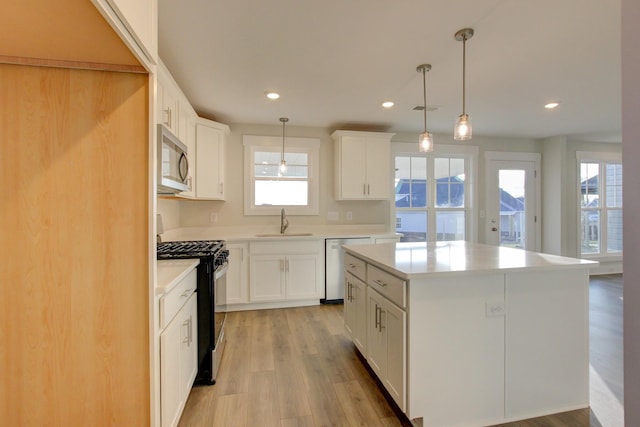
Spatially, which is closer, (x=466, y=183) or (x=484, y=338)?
(x=484, y=338)

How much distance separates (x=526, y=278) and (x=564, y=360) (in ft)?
1.79

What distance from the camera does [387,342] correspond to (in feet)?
5.86

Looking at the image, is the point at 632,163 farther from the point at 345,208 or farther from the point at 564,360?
the point at 345,208

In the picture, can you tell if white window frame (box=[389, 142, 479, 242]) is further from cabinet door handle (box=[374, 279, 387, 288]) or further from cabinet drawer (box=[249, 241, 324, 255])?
cabinet door handle (box=[374, 279, 387, 288])

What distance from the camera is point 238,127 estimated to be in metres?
4.07

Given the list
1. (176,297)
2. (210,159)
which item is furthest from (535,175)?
(176,297)

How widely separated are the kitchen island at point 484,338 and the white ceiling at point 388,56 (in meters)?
1.49

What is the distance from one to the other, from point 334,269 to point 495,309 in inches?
91.1

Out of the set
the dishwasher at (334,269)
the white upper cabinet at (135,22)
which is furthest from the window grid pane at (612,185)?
the white upper cabinet at (135,22)

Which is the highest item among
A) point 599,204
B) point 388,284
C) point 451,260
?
point 599,204

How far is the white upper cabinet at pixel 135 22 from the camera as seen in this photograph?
0.93 meters

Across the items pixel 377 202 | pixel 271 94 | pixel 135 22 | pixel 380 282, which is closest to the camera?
pixel 135 22

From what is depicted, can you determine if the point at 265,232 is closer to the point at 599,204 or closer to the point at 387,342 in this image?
the point at 387,342

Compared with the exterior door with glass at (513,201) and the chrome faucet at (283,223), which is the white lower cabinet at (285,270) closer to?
the chrome faucet at (283,223)
